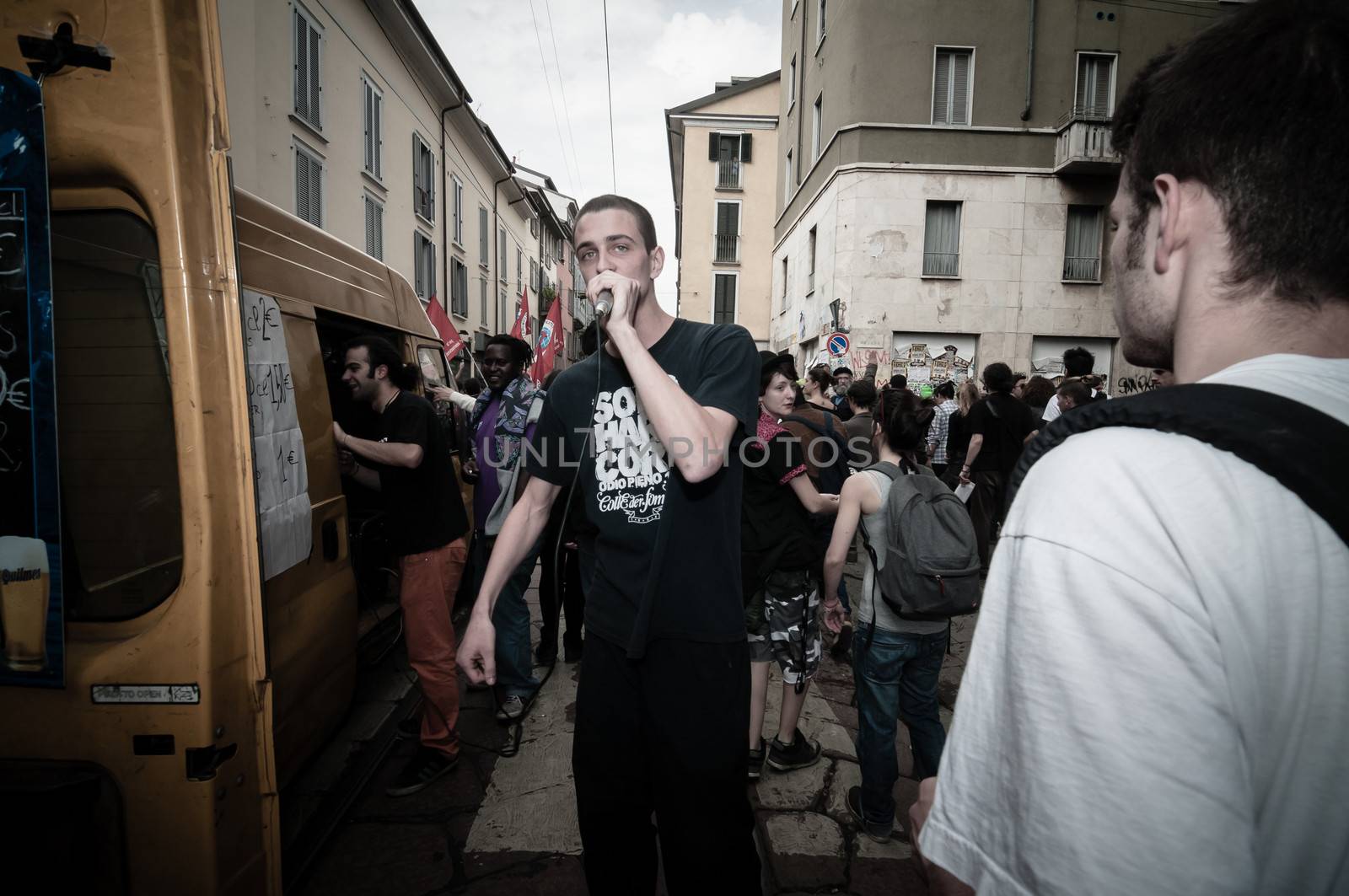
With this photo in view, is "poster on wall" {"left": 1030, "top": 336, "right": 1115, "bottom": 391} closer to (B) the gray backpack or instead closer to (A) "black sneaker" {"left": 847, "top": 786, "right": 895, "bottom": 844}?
(B) the gray backpack

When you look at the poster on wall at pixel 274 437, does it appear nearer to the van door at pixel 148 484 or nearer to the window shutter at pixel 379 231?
the van door at pixel 148 484

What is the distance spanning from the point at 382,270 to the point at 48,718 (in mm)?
3566

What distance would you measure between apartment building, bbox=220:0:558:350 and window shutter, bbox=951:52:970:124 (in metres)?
12.8

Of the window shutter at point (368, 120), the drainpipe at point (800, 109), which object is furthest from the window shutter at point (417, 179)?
the drainpipe at point (800, 109)

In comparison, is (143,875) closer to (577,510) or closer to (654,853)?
(654,853)

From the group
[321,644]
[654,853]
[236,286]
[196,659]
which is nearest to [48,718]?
[196,659]

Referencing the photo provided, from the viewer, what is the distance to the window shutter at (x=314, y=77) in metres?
11.4

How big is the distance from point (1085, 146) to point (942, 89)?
359 cm

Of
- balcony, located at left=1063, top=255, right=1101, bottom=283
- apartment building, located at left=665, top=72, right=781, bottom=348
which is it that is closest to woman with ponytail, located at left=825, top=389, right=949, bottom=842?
balcony, located at left=1063, top=255, right=1101, bottom=283

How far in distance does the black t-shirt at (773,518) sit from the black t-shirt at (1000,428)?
12.9 feet

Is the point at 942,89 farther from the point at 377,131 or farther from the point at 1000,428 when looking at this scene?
the point at 377,131

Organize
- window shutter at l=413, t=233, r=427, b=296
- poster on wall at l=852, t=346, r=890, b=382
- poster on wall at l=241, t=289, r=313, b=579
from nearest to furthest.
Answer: poster on wall at l=241, t=289, r=313, b=579 → poster on wall at l=852, t=346, r=890, b=382 → window shutter at l=413, t=233, r=427, b=296

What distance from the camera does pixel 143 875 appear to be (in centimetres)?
158

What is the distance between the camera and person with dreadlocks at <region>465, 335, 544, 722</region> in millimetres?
3795
